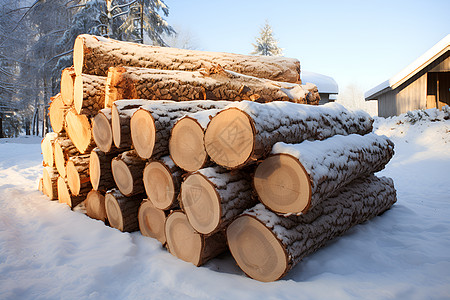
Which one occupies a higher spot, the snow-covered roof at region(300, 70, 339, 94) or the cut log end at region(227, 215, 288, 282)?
the snow-covered roof at region(300, 70, 339, 94)

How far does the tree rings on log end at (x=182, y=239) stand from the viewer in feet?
7.31

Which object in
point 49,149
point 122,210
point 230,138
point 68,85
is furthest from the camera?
point 49,149

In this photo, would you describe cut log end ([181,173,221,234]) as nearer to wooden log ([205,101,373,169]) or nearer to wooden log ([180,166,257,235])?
wooden log ([180,166,257,235])

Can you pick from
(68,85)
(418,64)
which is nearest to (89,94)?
(68,85)

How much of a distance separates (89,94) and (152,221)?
1.93 metres

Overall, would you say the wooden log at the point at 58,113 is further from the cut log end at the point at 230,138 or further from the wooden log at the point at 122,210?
the cut log end at the point at 230,138

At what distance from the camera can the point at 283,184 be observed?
1940 mm

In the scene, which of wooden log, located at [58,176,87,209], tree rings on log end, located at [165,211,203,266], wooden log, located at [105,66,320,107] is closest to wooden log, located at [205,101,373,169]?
tree rings on log end, located at [165,211,203,266]

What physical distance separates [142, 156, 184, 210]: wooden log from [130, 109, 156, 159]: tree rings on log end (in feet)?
0.48

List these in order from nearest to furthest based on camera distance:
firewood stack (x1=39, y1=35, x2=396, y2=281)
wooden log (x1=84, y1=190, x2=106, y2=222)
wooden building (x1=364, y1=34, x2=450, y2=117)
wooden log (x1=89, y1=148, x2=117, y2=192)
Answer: firewood stack (x1=39, y1=35, x2=396, y2=281) < wooden log (x1=89, y1=148, x2=117, y2=192) < wooden log (x1=84, y1=190, x2=106, y2=222) < wooden building (x1=364, y1=34, x2=450, y2=117)

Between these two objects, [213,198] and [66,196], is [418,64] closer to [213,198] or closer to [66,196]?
[213,198]

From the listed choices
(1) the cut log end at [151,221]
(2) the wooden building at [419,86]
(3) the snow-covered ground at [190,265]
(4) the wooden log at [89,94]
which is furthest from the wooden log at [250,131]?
(2) the wooden building at [419,86]

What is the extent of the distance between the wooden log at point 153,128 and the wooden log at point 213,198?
1.80 feet

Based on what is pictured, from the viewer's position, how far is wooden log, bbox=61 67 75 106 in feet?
12.4
